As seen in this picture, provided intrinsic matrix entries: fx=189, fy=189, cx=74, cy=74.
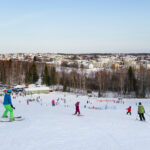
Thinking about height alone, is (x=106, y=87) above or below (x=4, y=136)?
below

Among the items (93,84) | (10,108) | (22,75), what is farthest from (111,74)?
(10,108)

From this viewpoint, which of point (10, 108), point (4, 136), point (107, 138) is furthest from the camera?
point (10, 108)

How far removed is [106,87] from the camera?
55.8m

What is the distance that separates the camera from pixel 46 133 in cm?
668

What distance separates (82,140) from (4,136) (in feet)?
8.17

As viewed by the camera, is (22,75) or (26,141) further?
(22,75)

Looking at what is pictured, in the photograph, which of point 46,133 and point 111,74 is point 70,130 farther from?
point 111,74

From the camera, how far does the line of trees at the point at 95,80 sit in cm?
5088

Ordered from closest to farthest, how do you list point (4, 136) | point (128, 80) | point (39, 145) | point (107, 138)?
point (39, 145) < point (4, 136) < point (107, 138) < point (128, 80)

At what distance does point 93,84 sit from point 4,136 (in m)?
53.8

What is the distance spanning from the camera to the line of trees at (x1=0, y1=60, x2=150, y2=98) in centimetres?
5088

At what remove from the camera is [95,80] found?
193 ft

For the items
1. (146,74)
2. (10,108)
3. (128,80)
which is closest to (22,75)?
(128,80)

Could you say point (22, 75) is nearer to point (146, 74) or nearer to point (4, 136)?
point (146, 74)
